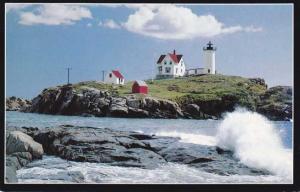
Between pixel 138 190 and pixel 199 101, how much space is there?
165 cm

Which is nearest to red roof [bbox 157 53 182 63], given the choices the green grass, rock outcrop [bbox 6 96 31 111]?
the green grass

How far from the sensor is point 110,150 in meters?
8.55

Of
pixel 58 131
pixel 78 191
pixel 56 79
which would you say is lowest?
pixel 78 191

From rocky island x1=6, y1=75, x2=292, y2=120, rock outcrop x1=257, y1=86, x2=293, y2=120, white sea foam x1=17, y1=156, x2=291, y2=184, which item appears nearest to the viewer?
white sea foam x1=17, y1=156, x2=291, y2=184

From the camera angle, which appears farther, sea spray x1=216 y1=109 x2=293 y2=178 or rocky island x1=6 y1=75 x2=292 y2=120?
rocky island x1=6 y1=75 x2=292 y2=120

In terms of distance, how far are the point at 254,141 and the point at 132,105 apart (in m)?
1.91

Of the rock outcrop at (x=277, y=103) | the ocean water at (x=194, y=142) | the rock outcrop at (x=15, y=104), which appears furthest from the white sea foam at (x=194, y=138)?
the rock outcrop at (x=15, y=104)

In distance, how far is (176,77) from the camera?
8789 mm

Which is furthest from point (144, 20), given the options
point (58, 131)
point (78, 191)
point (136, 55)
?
point (78, 191)

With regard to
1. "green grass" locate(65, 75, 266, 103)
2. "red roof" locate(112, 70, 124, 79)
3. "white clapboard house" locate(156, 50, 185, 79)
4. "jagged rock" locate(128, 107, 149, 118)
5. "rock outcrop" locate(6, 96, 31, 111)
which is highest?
"white clapboard house" locate(156, 50, 185, 79)

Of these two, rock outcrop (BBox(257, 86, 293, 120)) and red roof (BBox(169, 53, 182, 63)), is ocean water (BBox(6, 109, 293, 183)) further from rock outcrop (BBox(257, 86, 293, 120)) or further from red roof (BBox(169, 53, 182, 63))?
red roof (BBox(169, 53, 182, 63))

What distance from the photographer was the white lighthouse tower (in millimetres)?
8555

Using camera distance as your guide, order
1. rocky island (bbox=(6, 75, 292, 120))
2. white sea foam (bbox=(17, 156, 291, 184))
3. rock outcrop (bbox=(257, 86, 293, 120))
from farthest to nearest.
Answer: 1. rocky island (bbox=(6, 75, 292, 120))
2. rock outcrop (bbox=(257, 86, 293, 120))
3. white sea foam (bbox=(17, 156, 291, 184))

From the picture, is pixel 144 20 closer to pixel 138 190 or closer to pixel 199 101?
pixel 199 101
